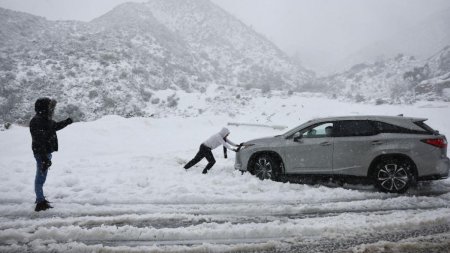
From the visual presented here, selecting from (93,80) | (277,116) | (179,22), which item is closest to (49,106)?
(277,116)

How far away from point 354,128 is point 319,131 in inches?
29.0

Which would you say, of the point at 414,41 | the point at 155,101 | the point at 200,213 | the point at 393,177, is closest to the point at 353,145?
the point at 393,177

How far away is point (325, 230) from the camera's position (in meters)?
4.67

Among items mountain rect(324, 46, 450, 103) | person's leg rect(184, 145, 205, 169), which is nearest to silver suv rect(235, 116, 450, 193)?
person's leg rect(184, 145, 205, 169)

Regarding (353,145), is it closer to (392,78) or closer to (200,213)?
(200,213)

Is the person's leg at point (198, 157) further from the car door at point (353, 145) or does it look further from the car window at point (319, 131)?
the car door at point (353, 145)

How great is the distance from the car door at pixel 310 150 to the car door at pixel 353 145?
0.54 ft

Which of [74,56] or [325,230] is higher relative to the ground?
[74,56]

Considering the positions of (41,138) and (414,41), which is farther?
(414,41)

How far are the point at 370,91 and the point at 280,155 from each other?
34701 millimetres

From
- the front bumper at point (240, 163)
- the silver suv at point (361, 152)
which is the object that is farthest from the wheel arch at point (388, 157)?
the front bumper at point (240, 163)

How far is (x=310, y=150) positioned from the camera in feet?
24.2

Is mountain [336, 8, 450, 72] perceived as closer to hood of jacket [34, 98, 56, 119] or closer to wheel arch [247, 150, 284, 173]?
wheel arch [247, 150, 284, 173]

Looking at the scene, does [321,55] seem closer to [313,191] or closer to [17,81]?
[17,81]
